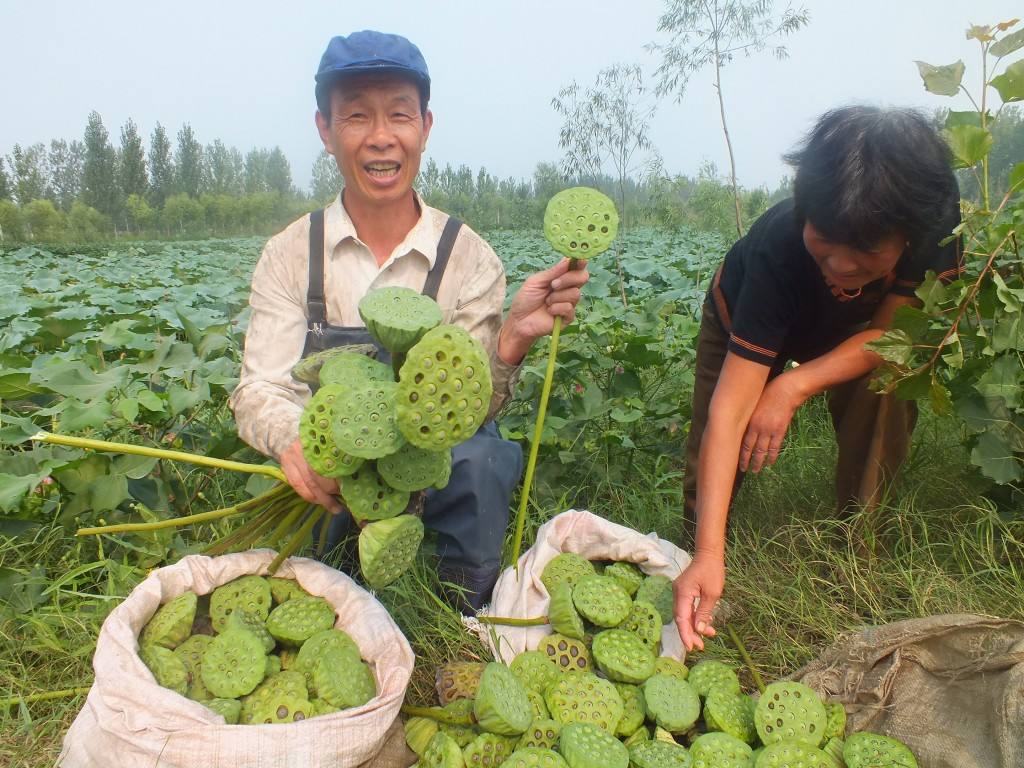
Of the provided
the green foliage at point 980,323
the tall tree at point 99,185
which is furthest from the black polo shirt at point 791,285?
the tall tree at point 99,185

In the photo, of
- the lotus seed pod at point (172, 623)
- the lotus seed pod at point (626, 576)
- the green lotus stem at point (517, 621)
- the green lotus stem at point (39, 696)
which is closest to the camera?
the lotus seed pod at point (172, 623)

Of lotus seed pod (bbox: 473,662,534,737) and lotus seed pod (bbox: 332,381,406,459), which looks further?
lotus seed pod (bbox: 473,662,534,737)

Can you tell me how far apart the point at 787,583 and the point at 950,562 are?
19.6 inches

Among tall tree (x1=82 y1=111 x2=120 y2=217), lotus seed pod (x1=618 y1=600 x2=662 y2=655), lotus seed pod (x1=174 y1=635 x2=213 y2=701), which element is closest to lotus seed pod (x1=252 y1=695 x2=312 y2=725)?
lotus seed pod (x1=174 y1=635 x2=213 y2=701)

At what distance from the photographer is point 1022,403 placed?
1913mm

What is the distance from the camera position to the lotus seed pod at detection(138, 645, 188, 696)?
139cm

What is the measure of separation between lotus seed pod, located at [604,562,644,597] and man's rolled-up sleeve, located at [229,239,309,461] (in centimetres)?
94

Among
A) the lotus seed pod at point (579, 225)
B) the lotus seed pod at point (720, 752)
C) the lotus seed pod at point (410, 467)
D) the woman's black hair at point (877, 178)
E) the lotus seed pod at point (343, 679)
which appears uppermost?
the woman's black hair at point (877, 178)

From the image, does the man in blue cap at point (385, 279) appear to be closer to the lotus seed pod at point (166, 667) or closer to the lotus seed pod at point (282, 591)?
the lotus seed pod at point (282, 591)

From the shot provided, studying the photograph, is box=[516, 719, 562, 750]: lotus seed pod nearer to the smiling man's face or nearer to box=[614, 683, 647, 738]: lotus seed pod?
box=[614, 683, 647, 738]: lotus seed pod

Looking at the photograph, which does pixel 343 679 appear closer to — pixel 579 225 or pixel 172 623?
pixel 172 623

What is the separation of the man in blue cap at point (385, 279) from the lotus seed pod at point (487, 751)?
0.59 metres

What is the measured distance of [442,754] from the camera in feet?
4.64

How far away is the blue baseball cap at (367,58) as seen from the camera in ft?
5.66
